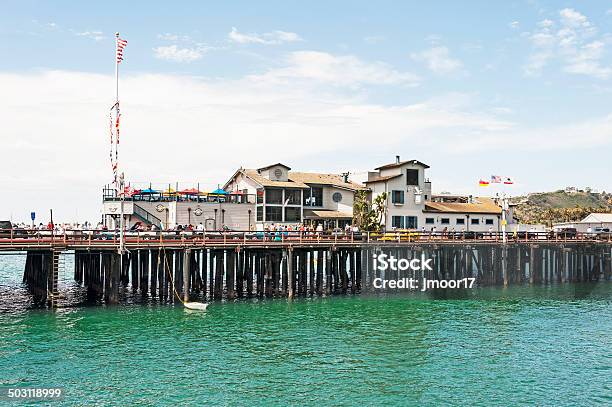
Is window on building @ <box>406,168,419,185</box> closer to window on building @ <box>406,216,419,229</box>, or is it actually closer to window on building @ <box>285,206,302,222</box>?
window on building @ <box>406,216,419,229</box>

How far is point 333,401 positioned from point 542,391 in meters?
8.29

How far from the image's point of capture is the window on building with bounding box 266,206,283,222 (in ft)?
198

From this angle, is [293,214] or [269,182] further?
[293,214]

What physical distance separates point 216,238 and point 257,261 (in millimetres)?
5481

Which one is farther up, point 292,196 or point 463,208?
point 292,196

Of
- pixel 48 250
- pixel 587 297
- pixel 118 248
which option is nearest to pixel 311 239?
pixel 118 248

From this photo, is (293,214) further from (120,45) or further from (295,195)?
(120,45)

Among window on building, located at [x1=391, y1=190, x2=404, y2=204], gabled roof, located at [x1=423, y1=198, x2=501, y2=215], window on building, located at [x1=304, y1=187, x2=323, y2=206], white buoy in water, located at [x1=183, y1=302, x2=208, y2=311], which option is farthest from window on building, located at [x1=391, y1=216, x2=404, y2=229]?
white buoy in water, located at [x1=183, y1=302, x2=208, y2=311]

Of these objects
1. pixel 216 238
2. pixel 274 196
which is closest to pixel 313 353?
pixel 216 238

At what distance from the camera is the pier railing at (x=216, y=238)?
122 ft

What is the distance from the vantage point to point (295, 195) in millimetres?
62156

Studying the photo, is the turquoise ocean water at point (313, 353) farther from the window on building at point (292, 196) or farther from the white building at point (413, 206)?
the white building at point (413, 206)

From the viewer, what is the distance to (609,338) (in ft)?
107

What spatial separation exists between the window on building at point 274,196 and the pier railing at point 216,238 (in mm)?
12946
